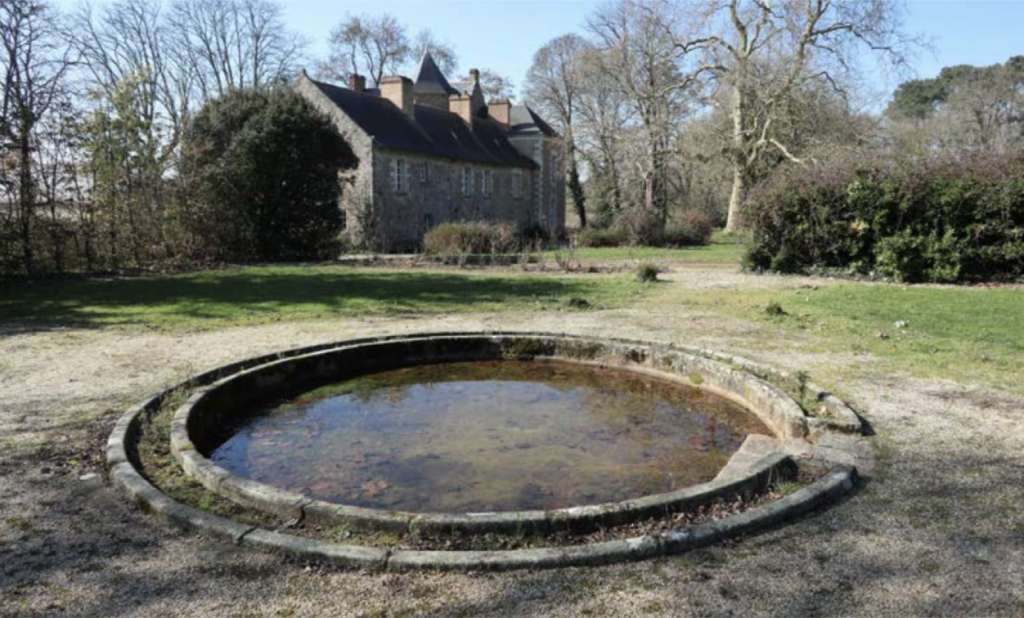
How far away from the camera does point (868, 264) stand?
1435cm

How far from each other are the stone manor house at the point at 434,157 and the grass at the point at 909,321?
1612cm

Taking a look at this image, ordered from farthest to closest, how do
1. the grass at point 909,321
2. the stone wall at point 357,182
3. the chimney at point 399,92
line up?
1. the chimney at point 399,92
2. the stone wall at point 357,182
3. the grass at point 909,321

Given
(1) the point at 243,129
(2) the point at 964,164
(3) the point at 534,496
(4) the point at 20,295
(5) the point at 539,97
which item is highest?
(5) the point at 539,97

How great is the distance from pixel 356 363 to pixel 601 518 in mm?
4563

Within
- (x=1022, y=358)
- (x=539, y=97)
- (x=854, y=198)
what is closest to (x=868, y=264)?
(x=854, y=198)

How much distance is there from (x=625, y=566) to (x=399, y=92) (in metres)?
31.0

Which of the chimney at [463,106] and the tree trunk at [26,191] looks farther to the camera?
the chimney at [463,106]

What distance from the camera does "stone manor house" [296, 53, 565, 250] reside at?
1069 inches

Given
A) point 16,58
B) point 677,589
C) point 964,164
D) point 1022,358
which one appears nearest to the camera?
point 677,589

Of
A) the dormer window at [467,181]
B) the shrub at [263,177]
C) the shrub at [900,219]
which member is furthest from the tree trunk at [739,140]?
the shrub at [263,177]

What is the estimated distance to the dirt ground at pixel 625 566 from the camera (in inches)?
101

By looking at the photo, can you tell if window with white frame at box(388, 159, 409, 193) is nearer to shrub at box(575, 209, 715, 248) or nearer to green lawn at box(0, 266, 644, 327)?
shrub at box(575, 209, 715, 248)

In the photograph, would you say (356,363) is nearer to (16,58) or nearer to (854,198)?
(854,198)

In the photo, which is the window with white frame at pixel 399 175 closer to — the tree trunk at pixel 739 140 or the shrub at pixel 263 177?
the shrub at pixel 263 177
